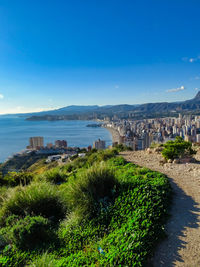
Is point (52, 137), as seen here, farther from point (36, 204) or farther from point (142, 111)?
point (142, 111)

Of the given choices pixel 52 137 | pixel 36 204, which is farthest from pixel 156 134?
pixel 52 137

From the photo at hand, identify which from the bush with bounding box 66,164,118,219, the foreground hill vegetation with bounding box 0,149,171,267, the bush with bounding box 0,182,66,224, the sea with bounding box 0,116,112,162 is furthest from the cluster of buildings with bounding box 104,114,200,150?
the bush with bounding box 0,182,66,224

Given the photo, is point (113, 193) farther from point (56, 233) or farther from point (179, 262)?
point (179, 262)

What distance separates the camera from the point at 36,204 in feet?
11.3

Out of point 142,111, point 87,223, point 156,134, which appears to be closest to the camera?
point 87,223

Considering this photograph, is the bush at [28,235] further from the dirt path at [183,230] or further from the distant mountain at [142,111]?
the distant mountain at [142,111]

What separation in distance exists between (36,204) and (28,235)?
2.97ft

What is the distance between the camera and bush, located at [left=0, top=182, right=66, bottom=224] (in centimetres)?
338

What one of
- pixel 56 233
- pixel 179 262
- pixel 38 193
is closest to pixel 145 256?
pixel 179 262

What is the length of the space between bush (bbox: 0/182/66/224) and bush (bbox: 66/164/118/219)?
339 millimetres

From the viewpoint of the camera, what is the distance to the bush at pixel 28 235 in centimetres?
252

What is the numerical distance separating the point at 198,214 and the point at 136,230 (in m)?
1.28

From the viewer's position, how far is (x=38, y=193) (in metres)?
3.55

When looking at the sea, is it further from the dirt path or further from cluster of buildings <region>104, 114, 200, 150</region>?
the dirt path
